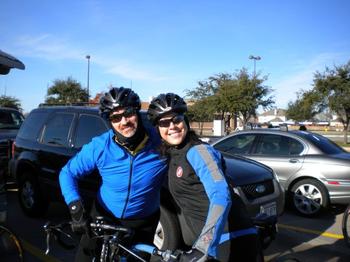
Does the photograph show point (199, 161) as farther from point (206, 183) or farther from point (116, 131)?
point (116, 131)

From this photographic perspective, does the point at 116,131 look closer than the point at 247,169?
Yes

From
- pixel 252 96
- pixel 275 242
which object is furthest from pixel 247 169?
pixel 252 96

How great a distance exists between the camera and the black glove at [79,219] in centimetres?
242

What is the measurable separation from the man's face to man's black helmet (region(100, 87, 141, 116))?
0.04 m

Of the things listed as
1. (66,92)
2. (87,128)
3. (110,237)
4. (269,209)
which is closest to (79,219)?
(110,237)

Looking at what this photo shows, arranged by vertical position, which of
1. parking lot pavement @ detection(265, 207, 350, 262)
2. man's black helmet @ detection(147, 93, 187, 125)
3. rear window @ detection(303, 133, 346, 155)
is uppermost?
man's black helmet @ detection(147, 93, 187, 125)

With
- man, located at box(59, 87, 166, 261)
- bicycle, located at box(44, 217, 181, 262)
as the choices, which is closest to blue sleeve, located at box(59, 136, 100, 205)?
man, located at box(59, 87, 166, 261)

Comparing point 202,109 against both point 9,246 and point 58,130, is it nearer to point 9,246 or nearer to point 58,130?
point 58,130

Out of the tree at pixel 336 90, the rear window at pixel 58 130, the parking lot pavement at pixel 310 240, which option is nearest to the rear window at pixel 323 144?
the parking lot pavement at pixel 310 240

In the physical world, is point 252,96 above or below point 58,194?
above

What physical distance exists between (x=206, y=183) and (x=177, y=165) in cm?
32

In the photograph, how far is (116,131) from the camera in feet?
9.20

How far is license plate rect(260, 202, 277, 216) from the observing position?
17.0 ft

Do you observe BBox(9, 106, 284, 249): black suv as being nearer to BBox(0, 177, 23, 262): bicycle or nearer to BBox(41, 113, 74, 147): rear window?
BBox(41, 113, 74, 147): rear window
